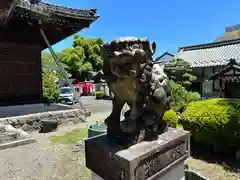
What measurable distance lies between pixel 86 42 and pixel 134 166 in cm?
2761

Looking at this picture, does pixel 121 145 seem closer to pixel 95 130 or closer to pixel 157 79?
pixel 157 79

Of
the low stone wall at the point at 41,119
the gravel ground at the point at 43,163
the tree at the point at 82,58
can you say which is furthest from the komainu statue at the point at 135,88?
the tree at the point at 82,58

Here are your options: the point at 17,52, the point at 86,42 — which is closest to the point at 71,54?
the point at 86,42

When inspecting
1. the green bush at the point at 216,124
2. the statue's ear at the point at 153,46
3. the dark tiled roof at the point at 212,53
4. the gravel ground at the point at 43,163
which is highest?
the dark tiled roof at the point at 212,53

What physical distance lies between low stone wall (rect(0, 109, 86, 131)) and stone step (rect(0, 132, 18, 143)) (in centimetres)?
118

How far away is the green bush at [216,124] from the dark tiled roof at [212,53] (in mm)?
11126

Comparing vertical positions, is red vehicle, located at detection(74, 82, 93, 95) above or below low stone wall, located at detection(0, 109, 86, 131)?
above

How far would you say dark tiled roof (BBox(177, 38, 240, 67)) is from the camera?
14805 millimetres

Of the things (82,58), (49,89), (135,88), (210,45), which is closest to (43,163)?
(135,88)

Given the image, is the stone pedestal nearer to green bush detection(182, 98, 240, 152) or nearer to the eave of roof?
green bush detection(182, 98, 240, 152)

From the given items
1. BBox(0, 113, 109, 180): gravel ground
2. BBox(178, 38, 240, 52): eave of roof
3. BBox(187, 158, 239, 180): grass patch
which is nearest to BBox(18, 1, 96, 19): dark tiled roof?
BBox(0, 113, 109, 180): gravel ground

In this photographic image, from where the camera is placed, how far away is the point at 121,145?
1.80 metres

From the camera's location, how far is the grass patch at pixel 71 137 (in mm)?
5617

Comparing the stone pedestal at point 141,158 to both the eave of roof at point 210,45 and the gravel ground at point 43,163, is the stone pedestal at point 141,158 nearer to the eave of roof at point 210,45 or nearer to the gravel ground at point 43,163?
the gravel ground at point 43,163
